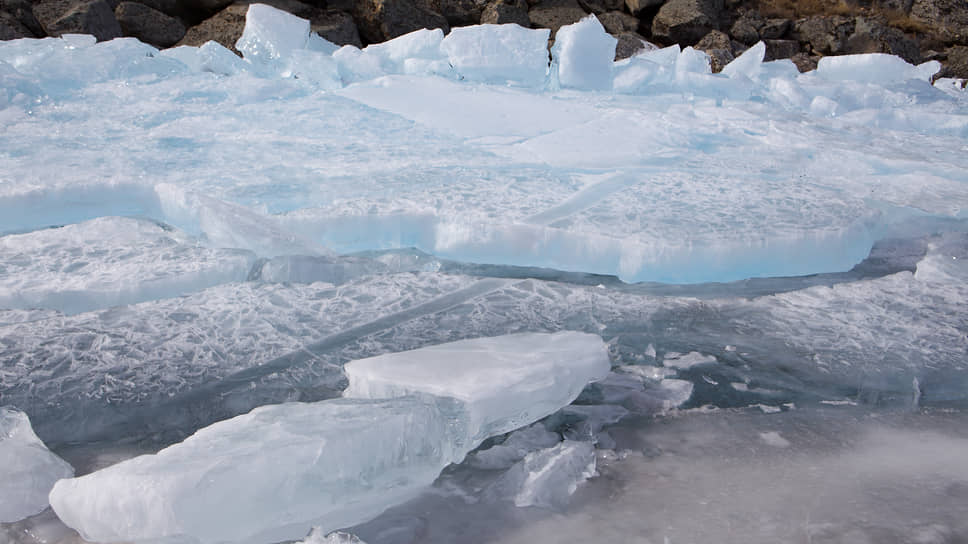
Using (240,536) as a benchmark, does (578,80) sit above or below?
above

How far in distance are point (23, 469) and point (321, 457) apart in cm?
46

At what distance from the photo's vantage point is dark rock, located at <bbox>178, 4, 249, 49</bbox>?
756cm

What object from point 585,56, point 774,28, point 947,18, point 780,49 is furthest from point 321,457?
point 947,18

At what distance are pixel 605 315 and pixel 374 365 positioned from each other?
25.3 inches

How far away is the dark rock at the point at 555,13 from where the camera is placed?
9266 millimetres

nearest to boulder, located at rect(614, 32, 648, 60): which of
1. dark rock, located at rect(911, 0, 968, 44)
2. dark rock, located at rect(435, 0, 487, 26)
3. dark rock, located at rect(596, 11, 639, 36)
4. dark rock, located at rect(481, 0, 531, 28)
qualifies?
dark rock, located at rect(596, 11, 639, 36)

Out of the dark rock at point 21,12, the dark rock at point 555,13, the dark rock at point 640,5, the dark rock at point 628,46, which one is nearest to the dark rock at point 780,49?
the dark rock at point 640,5

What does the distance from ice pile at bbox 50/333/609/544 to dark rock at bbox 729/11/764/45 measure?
9611 mm

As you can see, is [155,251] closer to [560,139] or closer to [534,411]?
[534,411]

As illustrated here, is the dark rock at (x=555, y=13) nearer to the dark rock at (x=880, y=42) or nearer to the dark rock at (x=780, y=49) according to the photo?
the dark rock at (x=780, y=49)

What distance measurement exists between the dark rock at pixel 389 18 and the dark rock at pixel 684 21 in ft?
9.24

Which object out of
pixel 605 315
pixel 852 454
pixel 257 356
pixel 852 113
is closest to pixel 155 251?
pixel 257 356

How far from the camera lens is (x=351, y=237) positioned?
2.25 m

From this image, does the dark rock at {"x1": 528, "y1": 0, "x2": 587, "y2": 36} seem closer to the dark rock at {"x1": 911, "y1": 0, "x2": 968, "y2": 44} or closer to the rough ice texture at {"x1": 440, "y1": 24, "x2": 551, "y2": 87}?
the rough ice texture at {"x1": 440, "y1": 24, "x2": 551, "y2": 87}
